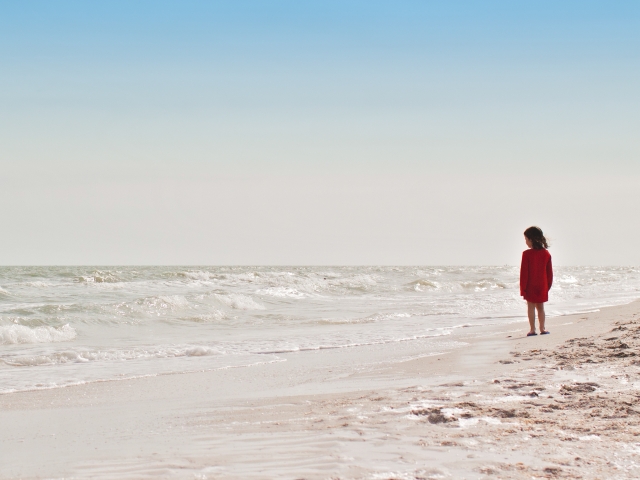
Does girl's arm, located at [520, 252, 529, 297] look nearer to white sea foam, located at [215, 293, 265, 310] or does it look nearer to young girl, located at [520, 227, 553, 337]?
young girl, located at [520, 227, 553, 337]

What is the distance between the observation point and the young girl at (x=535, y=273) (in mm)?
9125

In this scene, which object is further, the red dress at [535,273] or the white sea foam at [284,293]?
the white sea foam at [284,293]

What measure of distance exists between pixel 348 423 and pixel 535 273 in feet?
20.3

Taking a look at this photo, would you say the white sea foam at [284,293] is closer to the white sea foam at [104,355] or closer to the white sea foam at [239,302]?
the white sea foam at [239,302]

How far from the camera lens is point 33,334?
33.5 ft

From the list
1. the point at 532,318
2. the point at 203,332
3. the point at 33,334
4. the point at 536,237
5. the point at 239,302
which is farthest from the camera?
the point at 239,302

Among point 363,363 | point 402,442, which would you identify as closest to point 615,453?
point 402,442

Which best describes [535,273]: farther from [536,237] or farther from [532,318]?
[532,318]

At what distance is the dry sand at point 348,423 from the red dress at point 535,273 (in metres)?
2.74

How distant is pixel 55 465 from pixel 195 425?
956 millimetres

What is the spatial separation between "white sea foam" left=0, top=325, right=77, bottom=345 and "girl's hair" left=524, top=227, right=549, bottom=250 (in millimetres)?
7574

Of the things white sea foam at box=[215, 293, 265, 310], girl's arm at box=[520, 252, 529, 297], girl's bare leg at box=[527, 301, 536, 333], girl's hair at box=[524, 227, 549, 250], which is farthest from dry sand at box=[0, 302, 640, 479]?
white sea foam at box=[215, 293, 265, 310]

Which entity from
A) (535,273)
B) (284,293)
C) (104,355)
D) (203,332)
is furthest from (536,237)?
(284,293)

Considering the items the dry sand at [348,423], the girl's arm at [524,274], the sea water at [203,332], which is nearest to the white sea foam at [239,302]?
the sea water at [203,332]
